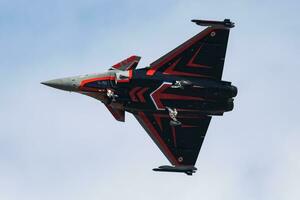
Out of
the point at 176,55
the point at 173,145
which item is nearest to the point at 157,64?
the point at 176,55

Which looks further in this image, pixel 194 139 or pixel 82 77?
pixel 194 139

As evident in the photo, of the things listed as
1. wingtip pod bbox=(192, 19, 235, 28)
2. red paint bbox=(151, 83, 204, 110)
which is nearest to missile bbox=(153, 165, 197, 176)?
red paint bbox=(151, 83, 204, 110)

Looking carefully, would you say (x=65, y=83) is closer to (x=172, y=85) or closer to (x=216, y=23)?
(x=172, y=85)

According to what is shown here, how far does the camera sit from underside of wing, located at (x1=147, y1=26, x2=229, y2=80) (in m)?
72.9

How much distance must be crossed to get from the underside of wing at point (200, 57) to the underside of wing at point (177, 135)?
429cm

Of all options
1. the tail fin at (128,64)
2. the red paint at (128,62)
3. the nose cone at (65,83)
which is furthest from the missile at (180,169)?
the nose cone at (65,83)

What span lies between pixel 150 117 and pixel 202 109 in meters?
4.72

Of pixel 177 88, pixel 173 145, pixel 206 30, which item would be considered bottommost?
pixel 173 145

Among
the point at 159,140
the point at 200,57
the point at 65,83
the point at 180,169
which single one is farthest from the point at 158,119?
the point at 65,83

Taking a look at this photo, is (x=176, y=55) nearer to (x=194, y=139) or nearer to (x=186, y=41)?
(x=186, y=41)

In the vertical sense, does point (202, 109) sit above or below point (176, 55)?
below

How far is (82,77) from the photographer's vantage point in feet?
236

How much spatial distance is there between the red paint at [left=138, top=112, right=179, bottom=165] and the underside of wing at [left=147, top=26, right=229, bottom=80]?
4853 mm

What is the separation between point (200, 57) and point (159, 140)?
8.32 m
